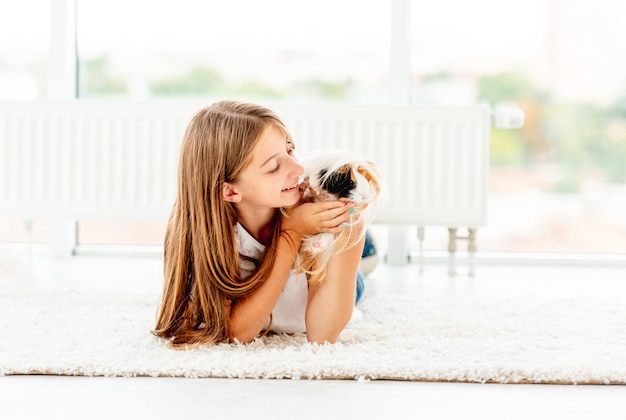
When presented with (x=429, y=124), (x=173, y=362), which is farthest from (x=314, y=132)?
(x=173, y=362)

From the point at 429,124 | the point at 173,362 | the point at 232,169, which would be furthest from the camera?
the point at 429,124

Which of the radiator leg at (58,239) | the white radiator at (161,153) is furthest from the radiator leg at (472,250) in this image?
the radiator leg at (58,239)

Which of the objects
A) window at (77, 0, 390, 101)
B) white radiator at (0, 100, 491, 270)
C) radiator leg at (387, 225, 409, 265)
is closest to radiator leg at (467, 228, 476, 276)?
white radiator at (0, 100, 491, 270)

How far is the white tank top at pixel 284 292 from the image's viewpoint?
4.79 ft

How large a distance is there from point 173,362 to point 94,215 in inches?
59.5

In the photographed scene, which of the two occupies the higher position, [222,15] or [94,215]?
[222,15]

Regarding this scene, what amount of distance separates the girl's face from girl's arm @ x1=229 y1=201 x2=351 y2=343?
41mm

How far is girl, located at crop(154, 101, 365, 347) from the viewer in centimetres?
138

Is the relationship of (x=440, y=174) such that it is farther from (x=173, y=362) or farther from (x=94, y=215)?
(x=173, y=362)

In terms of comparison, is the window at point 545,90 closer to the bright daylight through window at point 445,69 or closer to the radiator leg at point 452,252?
the bright daylight through window at point 445,69

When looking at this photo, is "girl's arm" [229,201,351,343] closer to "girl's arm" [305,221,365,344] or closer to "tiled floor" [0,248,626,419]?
"girl's arm" [305,221,365,344]

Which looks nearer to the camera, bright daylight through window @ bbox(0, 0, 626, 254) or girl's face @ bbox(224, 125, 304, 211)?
girl's face @ bbox(224, 125, 304, 211)

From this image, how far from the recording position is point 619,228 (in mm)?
2883

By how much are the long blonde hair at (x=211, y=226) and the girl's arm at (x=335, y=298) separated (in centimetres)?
11
